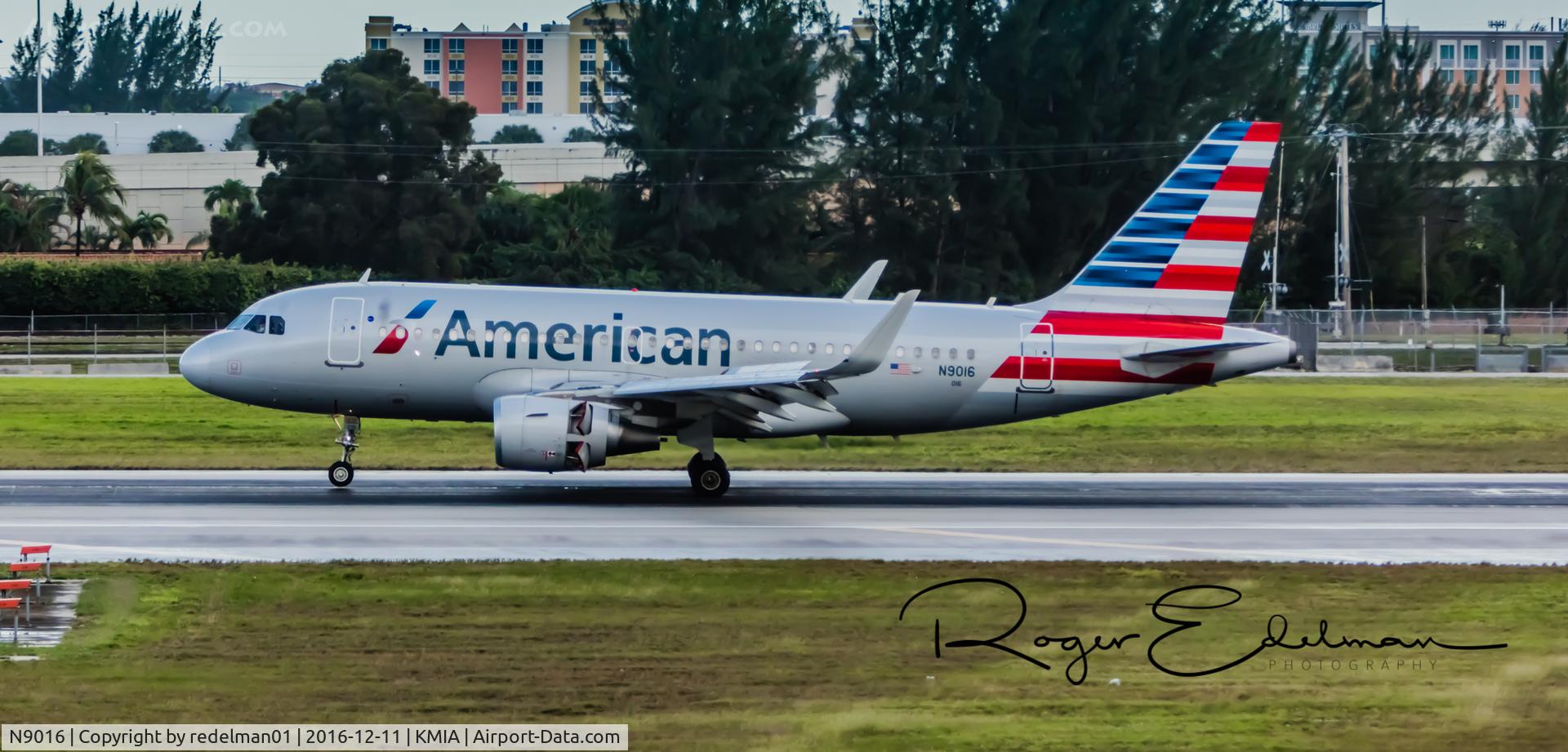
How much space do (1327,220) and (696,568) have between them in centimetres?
8089

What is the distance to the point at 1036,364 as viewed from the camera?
30578mm

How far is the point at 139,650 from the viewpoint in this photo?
53.3ft

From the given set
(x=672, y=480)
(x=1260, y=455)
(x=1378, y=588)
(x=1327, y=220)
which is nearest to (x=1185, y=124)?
(x=1327, y=220)

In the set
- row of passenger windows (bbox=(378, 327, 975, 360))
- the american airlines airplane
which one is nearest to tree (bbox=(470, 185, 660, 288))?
the american airlines airplane

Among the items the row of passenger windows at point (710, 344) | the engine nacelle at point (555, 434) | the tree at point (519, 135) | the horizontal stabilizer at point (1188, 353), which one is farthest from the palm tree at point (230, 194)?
the horizontal stabilizer at point (1188, 353)

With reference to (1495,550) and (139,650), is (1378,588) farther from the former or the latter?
(139,650)

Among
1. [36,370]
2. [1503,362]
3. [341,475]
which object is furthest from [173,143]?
[341,475]

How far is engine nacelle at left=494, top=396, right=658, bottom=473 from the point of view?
27016mm

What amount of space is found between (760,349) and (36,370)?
129 ft

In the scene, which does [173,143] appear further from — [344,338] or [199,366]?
[344,338]

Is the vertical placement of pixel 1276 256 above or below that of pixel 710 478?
above

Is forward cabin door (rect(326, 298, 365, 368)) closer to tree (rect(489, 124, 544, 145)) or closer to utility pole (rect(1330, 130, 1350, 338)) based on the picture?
utility pole (rect(1330, 130, 1350, 338))

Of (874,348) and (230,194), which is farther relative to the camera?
(230,194)

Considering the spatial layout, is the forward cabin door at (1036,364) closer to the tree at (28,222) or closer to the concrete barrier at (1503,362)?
the concrete barrier at (1503,362)
